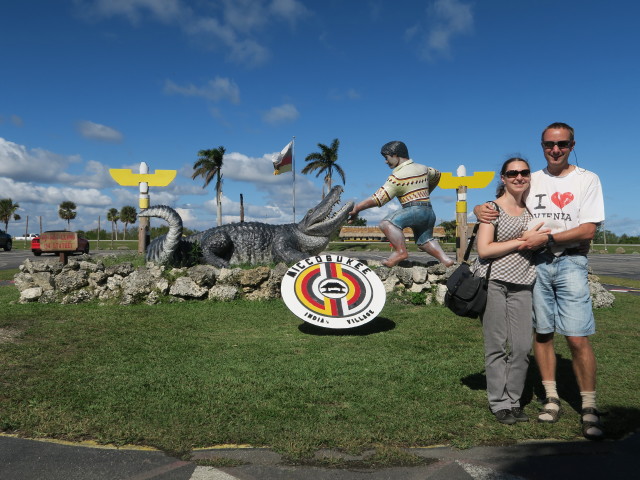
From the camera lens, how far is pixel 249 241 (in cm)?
973

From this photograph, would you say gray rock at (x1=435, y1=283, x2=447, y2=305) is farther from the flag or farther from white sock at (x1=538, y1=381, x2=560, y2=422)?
the flag

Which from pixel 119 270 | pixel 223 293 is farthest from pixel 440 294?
pixel 119 270

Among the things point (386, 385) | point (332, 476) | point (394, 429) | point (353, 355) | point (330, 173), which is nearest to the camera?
point (332, 476)

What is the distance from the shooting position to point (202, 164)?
115 feet

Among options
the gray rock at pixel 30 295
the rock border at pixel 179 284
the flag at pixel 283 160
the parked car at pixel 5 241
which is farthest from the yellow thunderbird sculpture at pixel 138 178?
the parked car at pixel 5 241

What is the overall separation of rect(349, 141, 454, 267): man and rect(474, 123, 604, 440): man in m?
4.35

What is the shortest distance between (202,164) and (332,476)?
→ 1360 inches

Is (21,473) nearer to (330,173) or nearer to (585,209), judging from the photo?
(585,209)

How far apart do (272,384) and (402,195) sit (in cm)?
476

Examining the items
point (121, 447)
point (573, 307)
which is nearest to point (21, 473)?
point (121, 447)

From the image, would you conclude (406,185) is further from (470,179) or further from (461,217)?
(461,217)

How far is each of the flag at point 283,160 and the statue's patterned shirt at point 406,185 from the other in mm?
7160

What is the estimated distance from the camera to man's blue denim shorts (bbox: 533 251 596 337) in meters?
3.14

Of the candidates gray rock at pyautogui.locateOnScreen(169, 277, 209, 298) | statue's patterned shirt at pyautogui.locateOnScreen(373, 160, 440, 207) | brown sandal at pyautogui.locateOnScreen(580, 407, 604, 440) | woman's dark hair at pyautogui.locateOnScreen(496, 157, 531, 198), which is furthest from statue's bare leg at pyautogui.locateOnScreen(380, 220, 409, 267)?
brown sandal at pyautogui.locateOnScreen(580, 407, 604, 440)
